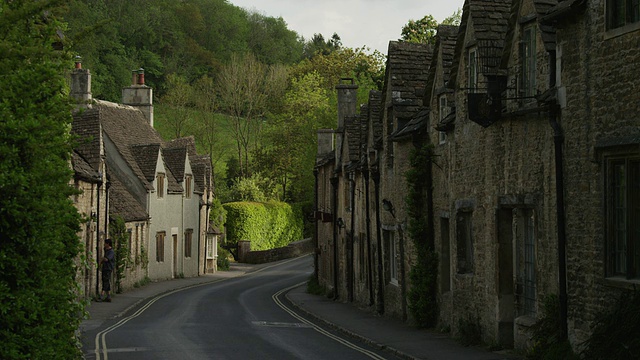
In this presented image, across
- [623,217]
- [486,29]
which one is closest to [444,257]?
[486,29]

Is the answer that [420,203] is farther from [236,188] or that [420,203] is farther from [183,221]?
[236,188]

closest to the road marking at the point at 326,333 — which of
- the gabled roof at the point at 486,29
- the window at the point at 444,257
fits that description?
the window at the point at 444,257

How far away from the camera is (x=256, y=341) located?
73.5 feet

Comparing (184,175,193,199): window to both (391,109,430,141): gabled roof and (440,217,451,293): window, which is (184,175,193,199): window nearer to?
(391,109,430,141): gabled roof

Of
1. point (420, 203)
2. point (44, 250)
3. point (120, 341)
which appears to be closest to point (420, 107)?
point (420, 203)

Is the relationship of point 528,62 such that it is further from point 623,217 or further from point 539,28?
point 623,217

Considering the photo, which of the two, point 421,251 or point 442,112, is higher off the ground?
point 442,112

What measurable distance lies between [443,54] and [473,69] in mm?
3501

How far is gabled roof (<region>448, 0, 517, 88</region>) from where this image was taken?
20.5 meters

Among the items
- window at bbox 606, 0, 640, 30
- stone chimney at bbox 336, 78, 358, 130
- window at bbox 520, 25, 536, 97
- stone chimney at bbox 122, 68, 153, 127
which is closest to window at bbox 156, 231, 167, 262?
stone chimney at bbox 122, 68, 153, 127

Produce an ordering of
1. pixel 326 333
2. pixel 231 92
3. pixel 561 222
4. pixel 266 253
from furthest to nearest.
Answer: pixel 231 92 → pixel 266 253 → pixel 326 333 → pixel 561 222

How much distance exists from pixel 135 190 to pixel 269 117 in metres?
37.6

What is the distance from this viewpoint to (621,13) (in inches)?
566

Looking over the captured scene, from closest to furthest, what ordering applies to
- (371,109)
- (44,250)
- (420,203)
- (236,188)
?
(44,250), (420,203), (371,109), (236,188)
